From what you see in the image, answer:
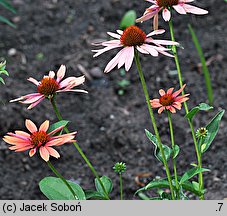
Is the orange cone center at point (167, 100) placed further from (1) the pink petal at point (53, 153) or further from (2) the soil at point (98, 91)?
(2) the soil at point (98, 91)

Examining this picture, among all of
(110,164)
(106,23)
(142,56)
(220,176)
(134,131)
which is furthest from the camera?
(106,23)

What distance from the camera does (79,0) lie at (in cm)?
320

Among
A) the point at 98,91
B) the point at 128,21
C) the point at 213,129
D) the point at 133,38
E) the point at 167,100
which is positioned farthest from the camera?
the point at 128,21

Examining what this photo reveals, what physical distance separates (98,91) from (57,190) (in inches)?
51.9

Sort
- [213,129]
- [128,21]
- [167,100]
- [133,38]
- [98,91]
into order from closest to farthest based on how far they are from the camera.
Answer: [133,38], [167,100], [213,129], [98,91], [128,21]

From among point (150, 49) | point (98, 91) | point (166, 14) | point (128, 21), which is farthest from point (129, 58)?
point (128, 21)

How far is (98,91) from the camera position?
2578mm

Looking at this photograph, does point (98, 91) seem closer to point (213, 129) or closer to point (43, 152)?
point (213, 129)

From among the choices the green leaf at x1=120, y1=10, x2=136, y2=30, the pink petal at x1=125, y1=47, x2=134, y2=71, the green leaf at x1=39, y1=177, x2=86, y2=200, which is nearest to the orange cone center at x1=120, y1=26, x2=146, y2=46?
the pink petal at x1=125, y1=47, x2=134, y2=71

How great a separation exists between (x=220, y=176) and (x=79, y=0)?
1.63 m
